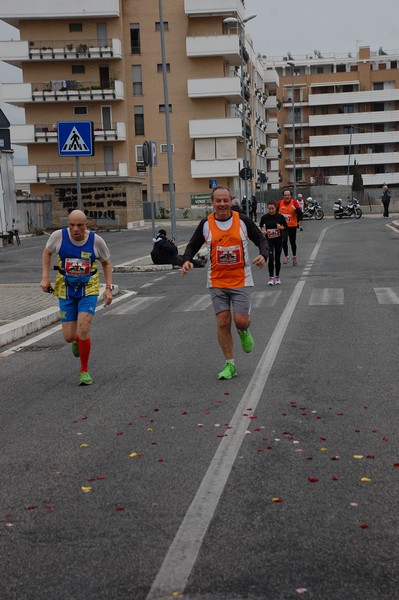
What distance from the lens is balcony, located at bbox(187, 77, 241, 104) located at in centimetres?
7312

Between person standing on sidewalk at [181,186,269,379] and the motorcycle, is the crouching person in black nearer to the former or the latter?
person standing on sidewalk at [181,186,269,379]

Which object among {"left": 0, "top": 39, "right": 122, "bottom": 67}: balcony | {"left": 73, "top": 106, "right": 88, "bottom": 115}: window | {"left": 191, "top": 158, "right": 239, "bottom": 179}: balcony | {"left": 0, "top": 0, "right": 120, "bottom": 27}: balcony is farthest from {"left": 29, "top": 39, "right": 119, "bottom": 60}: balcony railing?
{"left": 191, "top": 158, "right": 239, "bottom": 179}: balcony

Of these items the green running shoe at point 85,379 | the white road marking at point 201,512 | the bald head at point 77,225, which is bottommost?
the green running shoe at point 85,379

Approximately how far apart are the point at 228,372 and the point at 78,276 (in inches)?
68.4

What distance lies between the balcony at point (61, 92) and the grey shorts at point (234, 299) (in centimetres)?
6575

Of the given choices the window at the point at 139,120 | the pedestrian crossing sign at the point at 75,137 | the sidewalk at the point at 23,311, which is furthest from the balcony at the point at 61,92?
the pedestrian crossing sign at the point at 75,137

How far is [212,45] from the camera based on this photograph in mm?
72562

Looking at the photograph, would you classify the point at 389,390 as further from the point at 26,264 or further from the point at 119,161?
the point at 119,161

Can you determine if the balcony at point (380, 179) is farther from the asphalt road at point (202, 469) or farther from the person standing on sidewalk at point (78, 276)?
the person standing on sidewalk at point (78, 276)

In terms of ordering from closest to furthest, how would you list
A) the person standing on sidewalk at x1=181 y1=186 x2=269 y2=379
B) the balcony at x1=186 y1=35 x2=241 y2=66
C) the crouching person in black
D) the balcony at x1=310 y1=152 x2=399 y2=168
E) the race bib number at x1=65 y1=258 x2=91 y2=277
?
the person standing on sidewalk at x1=181 y1=186 x2=269 y2=379, the race bib number at x1=65 y1=258 x2=91 y2=277, the crouching person in black, the balcony at x1=186 y1=35 x2=241 y2=66, the balcony at x1=310 y1=152 x2=399 y2=168

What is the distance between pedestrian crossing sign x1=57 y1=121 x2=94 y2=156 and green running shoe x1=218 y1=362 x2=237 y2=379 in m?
8.41

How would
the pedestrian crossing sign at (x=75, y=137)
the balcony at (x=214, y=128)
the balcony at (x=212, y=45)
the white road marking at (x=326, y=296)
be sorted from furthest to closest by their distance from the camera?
1. the balcony at (x=214, y=128)
2. the balcony at (x=212, y=45)
3. the pedestrian crossing sign at (x=75, y=137)
4. the white road marking at (x=326, y=296)

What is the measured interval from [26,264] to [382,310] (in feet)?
50.9

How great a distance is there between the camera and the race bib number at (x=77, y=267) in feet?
29.7
